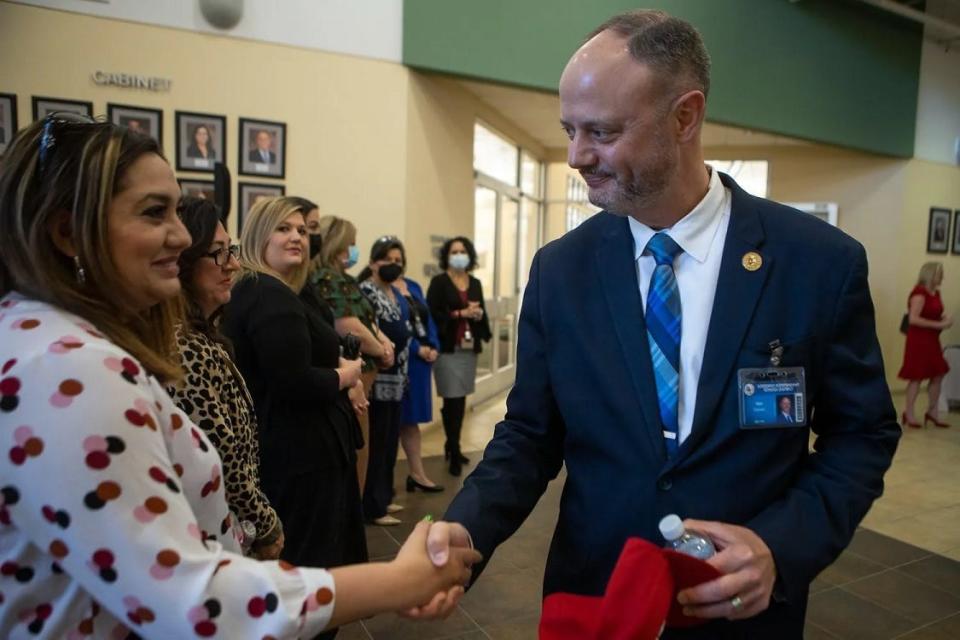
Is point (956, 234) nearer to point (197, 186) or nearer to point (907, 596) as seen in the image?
point (907, 596)

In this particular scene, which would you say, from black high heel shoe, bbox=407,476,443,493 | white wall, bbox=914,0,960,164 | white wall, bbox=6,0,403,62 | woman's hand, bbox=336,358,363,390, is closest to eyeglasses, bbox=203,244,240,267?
woman's hand, bbox=336,358,363,390

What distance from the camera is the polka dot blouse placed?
31.0 inches

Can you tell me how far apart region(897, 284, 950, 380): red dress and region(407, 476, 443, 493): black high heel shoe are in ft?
17.8

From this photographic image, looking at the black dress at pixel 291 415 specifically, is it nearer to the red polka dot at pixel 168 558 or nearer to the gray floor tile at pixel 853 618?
the red polka dot at pixel 168 558

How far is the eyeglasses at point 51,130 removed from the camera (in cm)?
97

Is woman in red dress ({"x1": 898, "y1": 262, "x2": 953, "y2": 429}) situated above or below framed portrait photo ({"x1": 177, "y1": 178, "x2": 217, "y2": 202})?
below

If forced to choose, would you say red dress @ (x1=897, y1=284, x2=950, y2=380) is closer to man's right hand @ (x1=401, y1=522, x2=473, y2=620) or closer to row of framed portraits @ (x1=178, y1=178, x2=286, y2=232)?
row of framed portraits @ (x1=178, y1=178, x2=286, y2=232)

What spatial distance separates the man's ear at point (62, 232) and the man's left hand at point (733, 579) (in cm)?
102

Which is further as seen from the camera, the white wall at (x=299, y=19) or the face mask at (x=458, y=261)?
the face mask at (x=458, y=261)

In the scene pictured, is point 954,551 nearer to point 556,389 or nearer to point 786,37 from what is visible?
point 556,389

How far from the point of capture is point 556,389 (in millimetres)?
1353

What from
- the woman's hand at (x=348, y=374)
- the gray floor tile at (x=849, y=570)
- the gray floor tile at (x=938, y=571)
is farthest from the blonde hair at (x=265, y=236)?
the gray floor tile at (x=938, y=571)

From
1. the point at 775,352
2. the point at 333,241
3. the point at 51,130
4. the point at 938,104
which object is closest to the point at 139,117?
the point at 333,241

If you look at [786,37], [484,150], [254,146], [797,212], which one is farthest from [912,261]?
[797,212]
